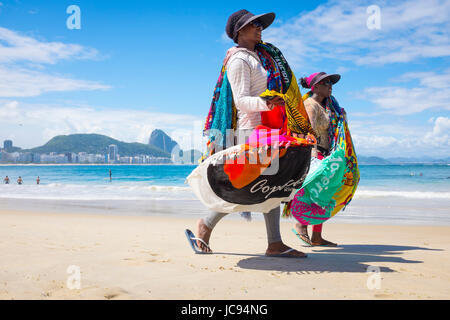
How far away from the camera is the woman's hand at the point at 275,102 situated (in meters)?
2.83

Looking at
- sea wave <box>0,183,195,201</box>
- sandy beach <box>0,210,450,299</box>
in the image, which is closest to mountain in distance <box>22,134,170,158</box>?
sea wave <box>0,183,195,201</box>

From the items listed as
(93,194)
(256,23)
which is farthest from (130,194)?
(256,23)

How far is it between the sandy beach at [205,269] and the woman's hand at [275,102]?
1.22m

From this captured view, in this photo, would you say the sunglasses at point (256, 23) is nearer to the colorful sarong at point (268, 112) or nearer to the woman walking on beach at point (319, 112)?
the colorful sarong at point (268, 112)

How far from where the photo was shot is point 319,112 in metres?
4.38

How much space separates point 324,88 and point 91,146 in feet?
421

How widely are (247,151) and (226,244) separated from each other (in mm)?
1921

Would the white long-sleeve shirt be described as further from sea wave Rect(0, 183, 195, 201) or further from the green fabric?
sea wave Rect(0, 183, 195, 201)

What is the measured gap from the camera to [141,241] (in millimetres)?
4531

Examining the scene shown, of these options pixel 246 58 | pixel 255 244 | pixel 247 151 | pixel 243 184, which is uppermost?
pixel 246 58

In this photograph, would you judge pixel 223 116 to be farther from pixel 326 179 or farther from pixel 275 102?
pixel 326 179

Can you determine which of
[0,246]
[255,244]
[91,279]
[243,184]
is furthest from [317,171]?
[0,246]
